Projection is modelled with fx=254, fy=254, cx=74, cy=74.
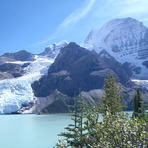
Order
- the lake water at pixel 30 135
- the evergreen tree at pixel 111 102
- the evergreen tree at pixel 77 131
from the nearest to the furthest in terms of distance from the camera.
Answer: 1. the evergreen tree at pixel 111 102
2. the evergreen tree at pixel 77 131
3. the lake water at pixel 30 135

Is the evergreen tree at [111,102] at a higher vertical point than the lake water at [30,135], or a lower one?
higher

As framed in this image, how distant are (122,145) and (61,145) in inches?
93.8

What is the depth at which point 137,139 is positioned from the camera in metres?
5.98

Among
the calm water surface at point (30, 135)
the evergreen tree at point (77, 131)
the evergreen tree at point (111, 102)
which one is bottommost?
the calm water surface at point (30, 135)

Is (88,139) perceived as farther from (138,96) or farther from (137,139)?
(138,96)

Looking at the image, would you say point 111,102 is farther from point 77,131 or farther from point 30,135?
point 30,135

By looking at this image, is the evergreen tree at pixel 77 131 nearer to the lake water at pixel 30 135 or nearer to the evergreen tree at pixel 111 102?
the evergreen tree at pixel 111 102

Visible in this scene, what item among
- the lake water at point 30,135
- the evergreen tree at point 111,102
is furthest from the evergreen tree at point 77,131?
the lake water at point 30,135

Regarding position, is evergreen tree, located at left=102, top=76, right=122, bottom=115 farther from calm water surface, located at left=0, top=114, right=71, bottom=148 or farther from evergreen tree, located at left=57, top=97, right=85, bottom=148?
calm water surface, located at left=0, top=114, right=71, bottom=148

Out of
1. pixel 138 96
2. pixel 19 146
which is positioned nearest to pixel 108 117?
pixel 138 96

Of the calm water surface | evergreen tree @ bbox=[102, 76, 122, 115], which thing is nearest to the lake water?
the calm water surface

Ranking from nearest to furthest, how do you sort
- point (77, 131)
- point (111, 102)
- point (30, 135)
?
point (77, 131) < point (111, 102) < point (30, 135)

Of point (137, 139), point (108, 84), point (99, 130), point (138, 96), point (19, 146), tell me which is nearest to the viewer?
point (137, 139)

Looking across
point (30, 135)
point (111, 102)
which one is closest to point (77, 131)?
point (111, 102)
